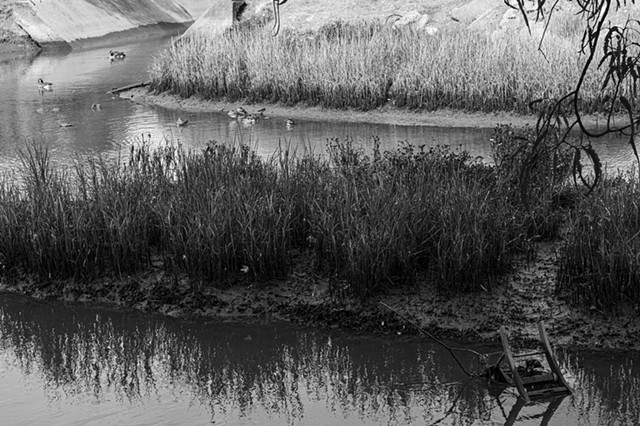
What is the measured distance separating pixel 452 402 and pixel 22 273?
14.9 feet

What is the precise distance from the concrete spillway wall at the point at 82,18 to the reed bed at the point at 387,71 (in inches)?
583

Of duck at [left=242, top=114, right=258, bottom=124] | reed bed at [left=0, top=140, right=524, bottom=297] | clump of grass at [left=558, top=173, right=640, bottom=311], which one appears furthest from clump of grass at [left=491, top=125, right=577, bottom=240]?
duck at [left=242, top=114, right=258, bottom=124]

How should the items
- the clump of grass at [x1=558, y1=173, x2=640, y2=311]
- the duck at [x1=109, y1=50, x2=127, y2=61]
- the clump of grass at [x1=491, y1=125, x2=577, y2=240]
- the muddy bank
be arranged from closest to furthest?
the clump of grass at [x1=558, y1=173, x2=640, y2=311], the muddy bank, the clump of grass at [x1=491, y1=125, x2=577, y2=240], the duck at [x1=109, y1=50, x2=127, y2=61]

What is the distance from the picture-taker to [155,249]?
8.84m

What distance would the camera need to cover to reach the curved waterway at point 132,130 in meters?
14.4

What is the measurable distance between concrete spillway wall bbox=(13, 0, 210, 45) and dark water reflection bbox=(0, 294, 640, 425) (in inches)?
1116

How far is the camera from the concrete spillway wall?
113 ft

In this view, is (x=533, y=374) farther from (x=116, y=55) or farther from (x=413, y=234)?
(x=116, y=55)

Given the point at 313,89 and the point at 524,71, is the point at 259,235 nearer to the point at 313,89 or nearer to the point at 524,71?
the point at 524,71

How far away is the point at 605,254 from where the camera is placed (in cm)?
707

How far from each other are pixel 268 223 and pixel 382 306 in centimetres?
131

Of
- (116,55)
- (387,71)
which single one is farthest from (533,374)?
(116,55)

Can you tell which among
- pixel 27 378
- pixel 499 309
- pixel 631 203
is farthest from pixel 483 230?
pixel 27 378

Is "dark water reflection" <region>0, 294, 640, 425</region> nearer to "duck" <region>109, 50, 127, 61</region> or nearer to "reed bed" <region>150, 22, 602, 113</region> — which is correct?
"reed bed" <region>150, 22, 602, 113</region>
